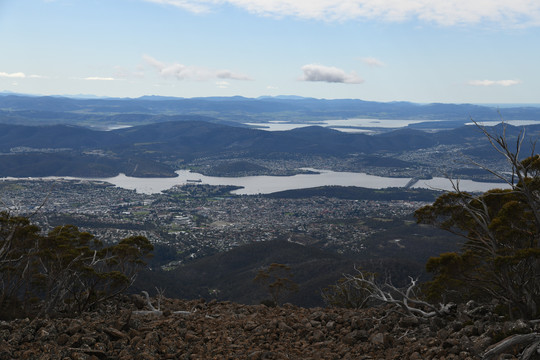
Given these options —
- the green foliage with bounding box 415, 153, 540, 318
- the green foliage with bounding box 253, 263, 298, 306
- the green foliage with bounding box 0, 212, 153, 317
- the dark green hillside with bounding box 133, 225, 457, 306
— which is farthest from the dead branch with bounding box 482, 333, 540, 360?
the dark green hillside with bounding box 133, 225, 457, 306

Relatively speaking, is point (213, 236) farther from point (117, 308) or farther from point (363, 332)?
point (363, 332)

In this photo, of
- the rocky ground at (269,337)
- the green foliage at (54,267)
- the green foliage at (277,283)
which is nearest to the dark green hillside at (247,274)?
Answer: the green foliage at (277,283)

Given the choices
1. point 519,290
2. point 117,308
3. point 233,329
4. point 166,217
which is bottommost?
point 166,217

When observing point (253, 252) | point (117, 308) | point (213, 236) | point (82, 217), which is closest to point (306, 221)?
point (213, 236)

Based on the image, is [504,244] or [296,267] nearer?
[504,244]

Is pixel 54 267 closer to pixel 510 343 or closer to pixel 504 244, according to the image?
pixel 510 343

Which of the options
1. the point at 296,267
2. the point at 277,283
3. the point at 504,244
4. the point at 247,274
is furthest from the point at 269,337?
the point at 247,274
